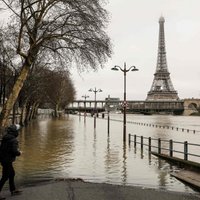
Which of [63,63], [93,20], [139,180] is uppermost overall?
[93,20]

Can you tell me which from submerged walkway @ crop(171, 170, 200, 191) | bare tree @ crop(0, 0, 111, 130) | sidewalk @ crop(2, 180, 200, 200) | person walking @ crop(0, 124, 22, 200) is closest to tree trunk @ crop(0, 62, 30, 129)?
bare tree @ crop(0, 0, 111, 130)

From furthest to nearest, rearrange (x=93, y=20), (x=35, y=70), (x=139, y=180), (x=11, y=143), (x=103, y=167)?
(x=35, y=70) → (x=93, y=20) → (x=103, y=167) → (x=139, y=180) → (x=11, y=143)

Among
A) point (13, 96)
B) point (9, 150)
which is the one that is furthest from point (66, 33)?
point (9, 150)

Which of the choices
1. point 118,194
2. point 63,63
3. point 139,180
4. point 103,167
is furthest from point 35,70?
point 118,194

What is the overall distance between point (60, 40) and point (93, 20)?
3255mm

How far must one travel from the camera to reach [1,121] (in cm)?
2259

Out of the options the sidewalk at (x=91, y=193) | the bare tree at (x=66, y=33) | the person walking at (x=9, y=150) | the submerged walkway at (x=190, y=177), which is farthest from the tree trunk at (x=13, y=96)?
the person walking at (x=9, y=150)

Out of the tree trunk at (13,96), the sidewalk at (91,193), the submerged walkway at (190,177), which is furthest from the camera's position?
the tree trunk at (13,96)

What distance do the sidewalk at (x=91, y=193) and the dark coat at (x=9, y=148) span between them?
3.45 ft

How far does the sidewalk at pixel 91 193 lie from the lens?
414 inches

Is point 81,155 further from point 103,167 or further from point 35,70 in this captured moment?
point 35,70

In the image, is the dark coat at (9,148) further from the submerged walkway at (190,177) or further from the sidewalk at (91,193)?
the submerged walkway at (190,177)

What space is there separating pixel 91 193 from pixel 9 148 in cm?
256

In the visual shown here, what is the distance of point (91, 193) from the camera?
11.1m
